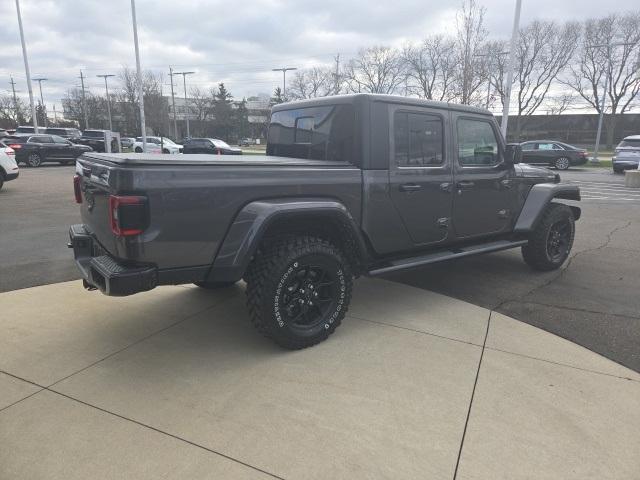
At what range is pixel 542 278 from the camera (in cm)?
535

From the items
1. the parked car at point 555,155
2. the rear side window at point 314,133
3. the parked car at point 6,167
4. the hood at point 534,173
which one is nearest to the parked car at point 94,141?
the parked car at point 6,167

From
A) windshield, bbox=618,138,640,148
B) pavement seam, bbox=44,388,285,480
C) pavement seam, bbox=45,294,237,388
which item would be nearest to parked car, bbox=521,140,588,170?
→ windshield, bbox=618,138,640,148

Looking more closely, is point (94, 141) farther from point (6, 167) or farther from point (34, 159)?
point (6, 167)

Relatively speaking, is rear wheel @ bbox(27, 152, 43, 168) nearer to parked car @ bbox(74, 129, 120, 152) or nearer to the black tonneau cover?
parked car @ bbox(74, 129, 120, 152)

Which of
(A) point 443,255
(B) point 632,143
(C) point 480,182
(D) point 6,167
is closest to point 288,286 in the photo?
(A) point 443,255

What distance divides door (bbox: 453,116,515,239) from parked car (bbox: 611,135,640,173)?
69.7ft

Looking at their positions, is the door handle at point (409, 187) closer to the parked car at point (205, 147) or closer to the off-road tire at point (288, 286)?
the off-road tire at point (288, 286)

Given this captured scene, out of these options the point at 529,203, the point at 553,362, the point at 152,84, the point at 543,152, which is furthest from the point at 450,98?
the point at 152,84

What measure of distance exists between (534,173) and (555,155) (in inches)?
892

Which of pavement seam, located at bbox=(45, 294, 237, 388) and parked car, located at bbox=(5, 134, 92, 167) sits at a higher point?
parked car, located at bbox=(5, 134, 92, 167)

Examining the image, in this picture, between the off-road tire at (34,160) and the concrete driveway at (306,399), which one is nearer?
the concrete driveway at (306,399)

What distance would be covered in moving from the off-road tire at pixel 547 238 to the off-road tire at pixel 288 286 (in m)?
2.82

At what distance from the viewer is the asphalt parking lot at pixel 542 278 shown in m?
3.96

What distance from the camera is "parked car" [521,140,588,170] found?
25016mm
